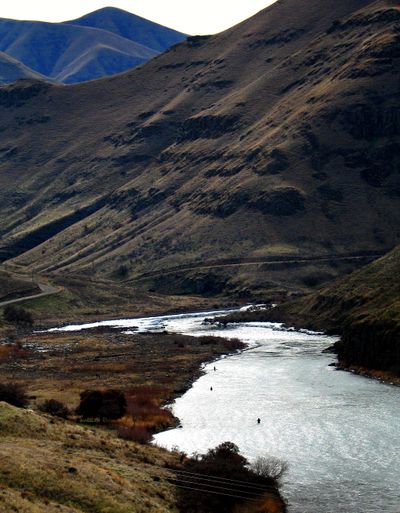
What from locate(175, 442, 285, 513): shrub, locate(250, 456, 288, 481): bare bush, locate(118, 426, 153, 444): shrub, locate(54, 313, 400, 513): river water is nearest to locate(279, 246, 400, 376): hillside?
locate(54, 313, 400, 513): river water

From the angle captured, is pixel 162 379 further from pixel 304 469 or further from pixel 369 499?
pixel 369 499

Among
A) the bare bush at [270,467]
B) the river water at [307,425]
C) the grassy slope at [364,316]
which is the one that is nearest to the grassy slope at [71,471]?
the bare bush at [270,467]

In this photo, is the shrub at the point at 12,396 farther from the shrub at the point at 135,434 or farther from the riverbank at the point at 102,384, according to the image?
the shrub at the point at 135,434

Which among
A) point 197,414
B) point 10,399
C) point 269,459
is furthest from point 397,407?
point 10,399

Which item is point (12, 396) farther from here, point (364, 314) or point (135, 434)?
point (364, 314)

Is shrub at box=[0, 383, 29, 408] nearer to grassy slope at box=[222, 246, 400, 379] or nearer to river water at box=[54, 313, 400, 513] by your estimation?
river water at box=[54, 313, 400, 513]
